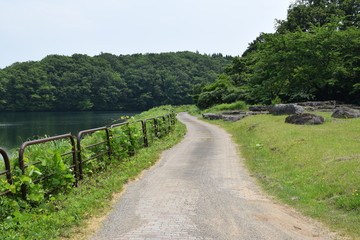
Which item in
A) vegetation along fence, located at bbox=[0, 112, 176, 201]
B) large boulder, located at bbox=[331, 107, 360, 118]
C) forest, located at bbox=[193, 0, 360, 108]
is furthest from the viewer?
forest, located at bbox=[193, 0, 360, 108]

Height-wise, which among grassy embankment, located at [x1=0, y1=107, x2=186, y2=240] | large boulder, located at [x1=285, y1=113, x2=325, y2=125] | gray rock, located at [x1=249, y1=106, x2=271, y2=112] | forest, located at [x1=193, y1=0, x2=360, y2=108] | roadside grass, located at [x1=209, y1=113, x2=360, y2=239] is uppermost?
forest, located at [x1=193, y1=0, x2=360, y2=108]

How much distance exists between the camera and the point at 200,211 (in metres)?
5.67

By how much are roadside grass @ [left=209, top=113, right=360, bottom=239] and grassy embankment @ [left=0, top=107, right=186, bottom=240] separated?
3795mm

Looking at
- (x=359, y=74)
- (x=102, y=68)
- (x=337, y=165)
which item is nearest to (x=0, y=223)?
(x=337, y=165)

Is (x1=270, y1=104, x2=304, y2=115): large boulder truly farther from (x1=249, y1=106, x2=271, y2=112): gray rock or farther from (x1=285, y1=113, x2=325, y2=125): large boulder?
(x1=249, y1=106, x2=271, y2=112): gray rock

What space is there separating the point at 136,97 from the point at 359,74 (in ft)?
303

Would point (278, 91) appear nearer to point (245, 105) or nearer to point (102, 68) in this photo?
point (245, 105)

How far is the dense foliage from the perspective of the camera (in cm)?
9938

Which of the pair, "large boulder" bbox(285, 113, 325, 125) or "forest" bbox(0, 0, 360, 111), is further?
"forest" bbox(0, 0, 360, 111)

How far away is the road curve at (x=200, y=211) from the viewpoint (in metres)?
4.74

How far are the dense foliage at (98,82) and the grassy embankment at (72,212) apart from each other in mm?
100095

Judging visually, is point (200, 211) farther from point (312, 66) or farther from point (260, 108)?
point (312, 66)

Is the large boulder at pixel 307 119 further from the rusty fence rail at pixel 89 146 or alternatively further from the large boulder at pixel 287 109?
the rusty fence rail at pixel 89 146

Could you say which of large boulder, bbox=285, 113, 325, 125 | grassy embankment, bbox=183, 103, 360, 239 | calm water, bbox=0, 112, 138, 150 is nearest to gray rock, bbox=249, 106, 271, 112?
large boulder, bbox=285, 113, 325, 125
